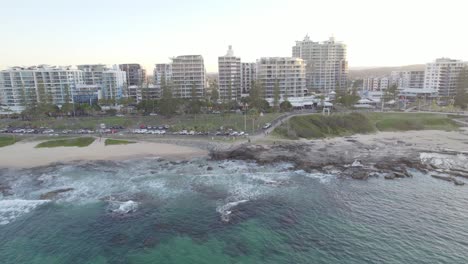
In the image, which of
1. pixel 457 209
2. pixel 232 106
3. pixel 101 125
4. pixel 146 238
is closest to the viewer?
pixel 146 238

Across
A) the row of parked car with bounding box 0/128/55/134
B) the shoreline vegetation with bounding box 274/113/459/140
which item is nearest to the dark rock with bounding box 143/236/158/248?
the shoreline vegetation with bounding box 274/113/459/140

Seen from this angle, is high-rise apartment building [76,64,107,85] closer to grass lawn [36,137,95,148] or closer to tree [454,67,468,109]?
grass lawn [36,137,95,148]

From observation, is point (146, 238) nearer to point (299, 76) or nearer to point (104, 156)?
point (104, 156)

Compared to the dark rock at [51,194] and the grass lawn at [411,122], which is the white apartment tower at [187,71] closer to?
the grass lawn at [411,122]

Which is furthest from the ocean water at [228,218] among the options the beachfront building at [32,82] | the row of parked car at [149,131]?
the beachfront building at [32,82]

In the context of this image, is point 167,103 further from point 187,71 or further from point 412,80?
point 412,80

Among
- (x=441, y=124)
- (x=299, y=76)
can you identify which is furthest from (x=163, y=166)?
→ (x=299, y=76)
